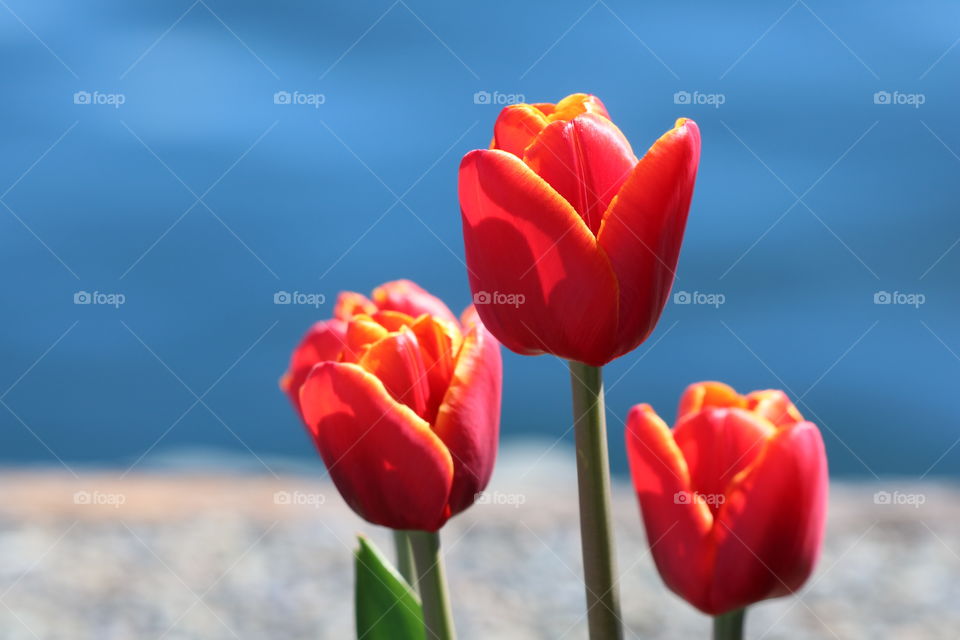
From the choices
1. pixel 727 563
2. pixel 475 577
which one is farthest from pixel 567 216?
pixel 475 577

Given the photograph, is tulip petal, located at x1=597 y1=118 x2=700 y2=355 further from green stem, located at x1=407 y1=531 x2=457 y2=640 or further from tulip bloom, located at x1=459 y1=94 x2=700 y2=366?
green stem, located at x1=407 y1=531 x2=457 y2=640

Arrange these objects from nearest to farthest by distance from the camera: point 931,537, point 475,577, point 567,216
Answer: point 567,216 → point 475,577 → point 931,537

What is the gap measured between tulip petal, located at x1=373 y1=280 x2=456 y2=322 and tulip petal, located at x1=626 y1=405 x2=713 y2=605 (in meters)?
0.14

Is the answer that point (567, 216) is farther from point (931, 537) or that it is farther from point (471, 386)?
point (931, 537)

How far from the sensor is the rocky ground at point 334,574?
184 centimetres

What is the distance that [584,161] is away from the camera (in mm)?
378

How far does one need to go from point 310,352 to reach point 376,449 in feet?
0.44

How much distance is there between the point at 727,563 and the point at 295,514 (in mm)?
2181

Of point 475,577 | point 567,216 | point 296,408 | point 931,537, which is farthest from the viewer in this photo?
point 931,537

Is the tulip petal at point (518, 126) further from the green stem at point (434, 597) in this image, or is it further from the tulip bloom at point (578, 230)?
the green stem at point (434, 597)

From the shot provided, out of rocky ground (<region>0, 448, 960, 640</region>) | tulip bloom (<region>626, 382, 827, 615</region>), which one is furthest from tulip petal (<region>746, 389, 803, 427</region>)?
rocky ground (<region>0, 448, 960, 640</region>)

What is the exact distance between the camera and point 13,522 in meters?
2.45

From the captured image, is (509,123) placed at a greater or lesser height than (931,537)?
greater

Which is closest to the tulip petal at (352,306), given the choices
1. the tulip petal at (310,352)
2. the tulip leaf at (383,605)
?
the tulip petal at (310,352)
